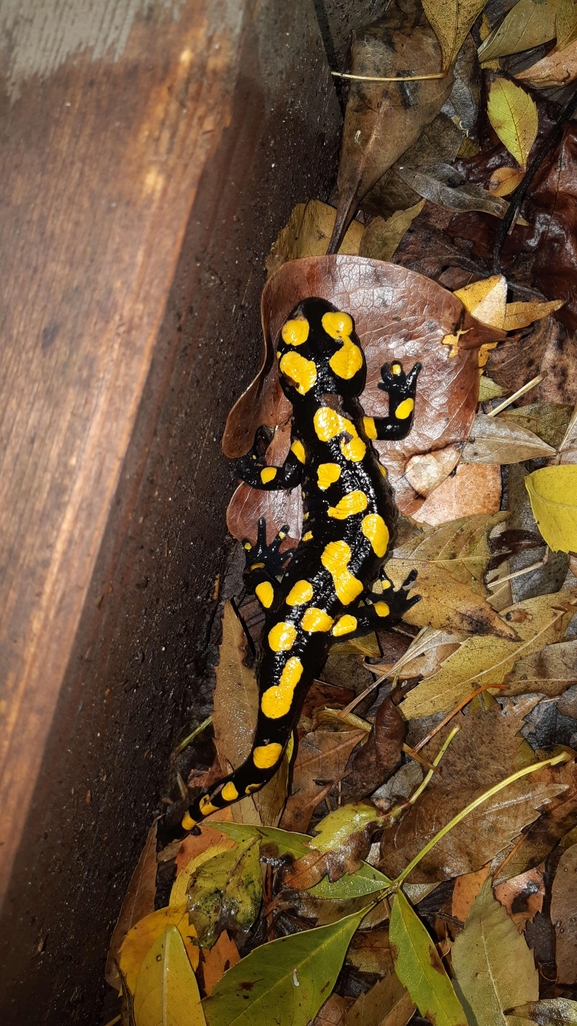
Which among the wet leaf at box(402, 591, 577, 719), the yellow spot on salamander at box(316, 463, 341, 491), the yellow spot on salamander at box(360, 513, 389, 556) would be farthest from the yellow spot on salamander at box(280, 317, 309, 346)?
the wet leaf at box(402, 591, 577, 719)

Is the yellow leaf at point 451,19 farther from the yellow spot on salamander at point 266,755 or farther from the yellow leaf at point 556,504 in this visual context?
the yellow spot on salamander at point 266,755

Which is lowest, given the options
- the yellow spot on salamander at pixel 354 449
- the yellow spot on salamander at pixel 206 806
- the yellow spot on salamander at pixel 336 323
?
the yellow spot on salamander at pixel 206 806

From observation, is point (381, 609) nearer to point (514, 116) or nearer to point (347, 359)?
point (347, 359)

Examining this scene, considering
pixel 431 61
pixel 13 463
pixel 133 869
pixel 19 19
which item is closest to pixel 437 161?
pixel 431 61

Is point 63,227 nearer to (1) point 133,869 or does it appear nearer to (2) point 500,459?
(2) point 500,459

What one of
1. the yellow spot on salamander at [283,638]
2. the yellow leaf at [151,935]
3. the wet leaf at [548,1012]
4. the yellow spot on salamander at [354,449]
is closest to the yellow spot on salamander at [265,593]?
the yellow spot on salamander at [283,638]
